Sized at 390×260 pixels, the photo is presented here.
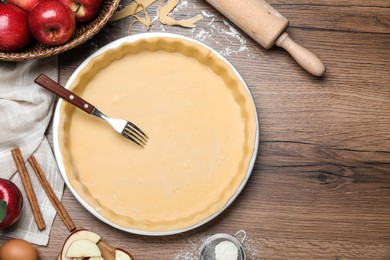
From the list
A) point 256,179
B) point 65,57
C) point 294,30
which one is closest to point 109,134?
point 65,57

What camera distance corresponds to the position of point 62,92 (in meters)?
1.18

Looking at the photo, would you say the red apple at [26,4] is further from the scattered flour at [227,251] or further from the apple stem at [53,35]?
the scattered flour at [227,251]

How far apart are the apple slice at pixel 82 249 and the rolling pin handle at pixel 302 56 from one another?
0.61 m

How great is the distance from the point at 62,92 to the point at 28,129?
0.45 ft

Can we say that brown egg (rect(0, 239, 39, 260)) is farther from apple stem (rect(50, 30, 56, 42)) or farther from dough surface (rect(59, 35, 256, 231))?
apple stem (rect(50, 30, 56, 42))

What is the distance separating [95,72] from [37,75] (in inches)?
5.3

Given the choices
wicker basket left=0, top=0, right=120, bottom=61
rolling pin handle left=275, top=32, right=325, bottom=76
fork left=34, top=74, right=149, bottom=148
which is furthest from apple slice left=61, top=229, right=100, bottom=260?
rolling pin handle left=275, top=32, right=325, bottom=76

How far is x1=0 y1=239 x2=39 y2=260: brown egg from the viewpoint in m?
1.16

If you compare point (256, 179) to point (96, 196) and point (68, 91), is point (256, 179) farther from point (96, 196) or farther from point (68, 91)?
point (68, 91)

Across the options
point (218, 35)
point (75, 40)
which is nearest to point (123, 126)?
point (75, 40)

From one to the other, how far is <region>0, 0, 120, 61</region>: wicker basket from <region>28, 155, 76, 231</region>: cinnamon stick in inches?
9.4

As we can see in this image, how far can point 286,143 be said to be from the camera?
4.22ft

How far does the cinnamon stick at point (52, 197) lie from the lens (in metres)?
1.24

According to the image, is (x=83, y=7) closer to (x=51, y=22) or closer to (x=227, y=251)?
(x=51, y=22)
